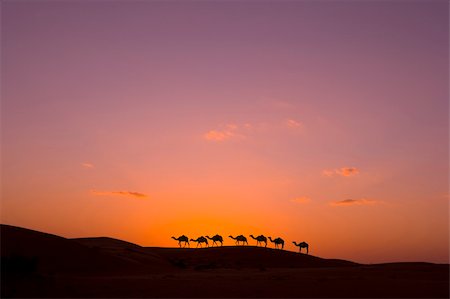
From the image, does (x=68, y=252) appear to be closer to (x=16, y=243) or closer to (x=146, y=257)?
(x=16, y=243)

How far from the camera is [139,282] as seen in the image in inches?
778

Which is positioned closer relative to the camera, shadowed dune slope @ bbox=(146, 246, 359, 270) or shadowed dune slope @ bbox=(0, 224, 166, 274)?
shadowed dune slope @ bbox=(0, 224, 166, 274)

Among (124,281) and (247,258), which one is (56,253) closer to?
(124,281)

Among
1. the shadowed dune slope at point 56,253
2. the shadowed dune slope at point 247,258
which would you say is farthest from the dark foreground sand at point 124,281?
the shadowed dune slope at point 247,258

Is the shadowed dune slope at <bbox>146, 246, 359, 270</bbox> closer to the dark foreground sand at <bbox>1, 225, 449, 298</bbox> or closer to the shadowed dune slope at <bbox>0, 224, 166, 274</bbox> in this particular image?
the shadowed dune slope at <bbox>0, 224, 166, 274</bbox>

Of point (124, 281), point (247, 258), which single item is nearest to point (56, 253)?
point (124, 281)

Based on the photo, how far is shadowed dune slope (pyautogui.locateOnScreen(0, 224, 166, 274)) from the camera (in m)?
23.0

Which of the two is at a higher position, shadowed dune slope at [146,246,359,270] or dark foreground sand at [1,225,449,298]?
shadowed dune slope at [146,246,359,270]

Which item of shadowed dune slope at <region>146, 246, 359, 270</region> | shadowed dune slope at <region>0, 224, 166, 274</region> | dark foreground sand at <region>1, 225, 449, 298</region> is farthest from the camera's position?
shadowed dune slope at <region>146, 246, 359, 270</region>

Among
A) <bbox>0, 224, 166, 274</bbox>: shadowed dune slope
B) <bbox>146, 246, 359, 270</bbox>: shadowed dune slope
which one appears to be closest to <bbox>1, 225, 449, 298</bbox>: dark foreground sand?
<bbox>0, 224, 166, 274</bbox>: shadowed dune slope

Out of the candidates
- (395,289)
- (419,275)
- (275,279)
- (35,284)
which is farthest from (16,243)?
(419,275)

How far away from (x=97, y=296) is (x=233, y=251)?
29.2 m

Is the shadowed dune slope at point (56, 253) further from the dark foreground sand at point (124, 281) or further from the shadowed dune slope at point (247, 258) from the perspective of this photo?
the shadowed dune slope at point (247, 258)

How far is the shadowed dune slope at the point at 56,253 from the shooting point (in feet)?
75.4
